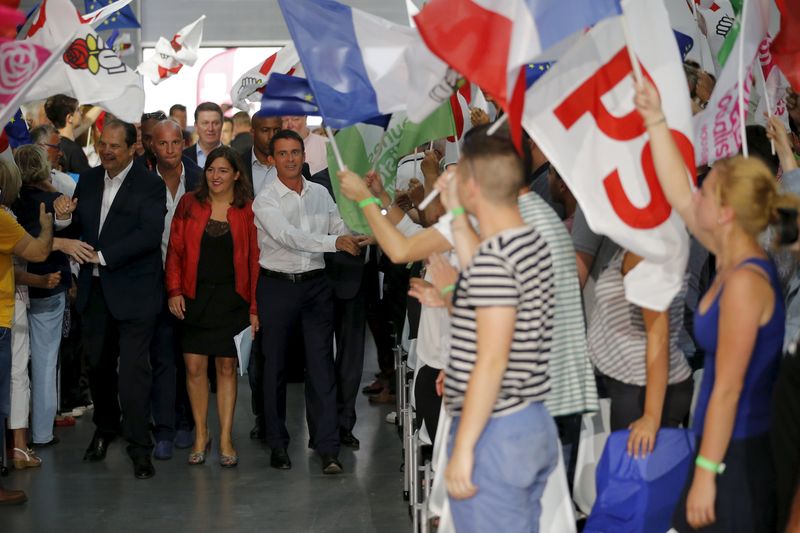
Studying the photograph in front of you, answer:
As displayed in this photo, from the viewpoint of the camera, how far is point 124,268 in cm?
698

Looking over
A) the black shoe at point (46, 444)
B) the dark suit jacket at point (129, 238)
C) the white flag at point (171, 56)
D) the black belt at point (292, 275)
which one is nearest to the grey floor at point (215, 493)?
the black shoe at point (46, 444)

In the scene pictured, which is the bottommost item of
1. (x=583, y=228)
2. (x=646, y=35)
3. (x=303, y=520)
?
(x=303, y=520)

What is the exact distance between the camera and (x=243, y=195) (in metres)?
7.12

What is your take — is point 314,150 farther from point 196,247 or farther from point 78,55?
point 78,55

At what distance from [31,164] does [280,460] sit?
2.28m

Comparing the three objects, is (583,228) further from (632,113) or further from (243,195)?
(243,195)

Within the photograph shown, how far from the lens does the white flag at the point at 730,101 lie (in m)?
4.61

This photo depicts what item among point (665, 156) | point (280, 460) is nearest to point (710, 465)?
point (665, 156)

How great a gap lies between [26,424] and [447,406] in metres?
4.21

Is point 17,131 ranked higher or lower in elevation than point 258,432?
higher

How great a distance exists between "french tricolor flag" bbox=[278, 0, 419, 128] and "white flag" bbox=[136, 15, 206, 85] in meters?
7.13

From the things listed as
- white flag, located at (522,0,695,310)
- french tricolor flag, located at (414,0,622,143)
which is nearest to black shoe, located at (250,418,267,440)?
white flag, located at (522,0,695,310)

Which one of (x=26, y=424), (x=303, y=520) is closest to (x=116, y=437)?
(x=26, y=424)

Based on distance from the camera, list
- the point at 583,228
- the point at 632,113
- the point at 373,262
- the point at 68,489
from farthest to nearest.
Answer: the point at 373,262, the point at 68,489, the point at 583,228, the point at 632,113
